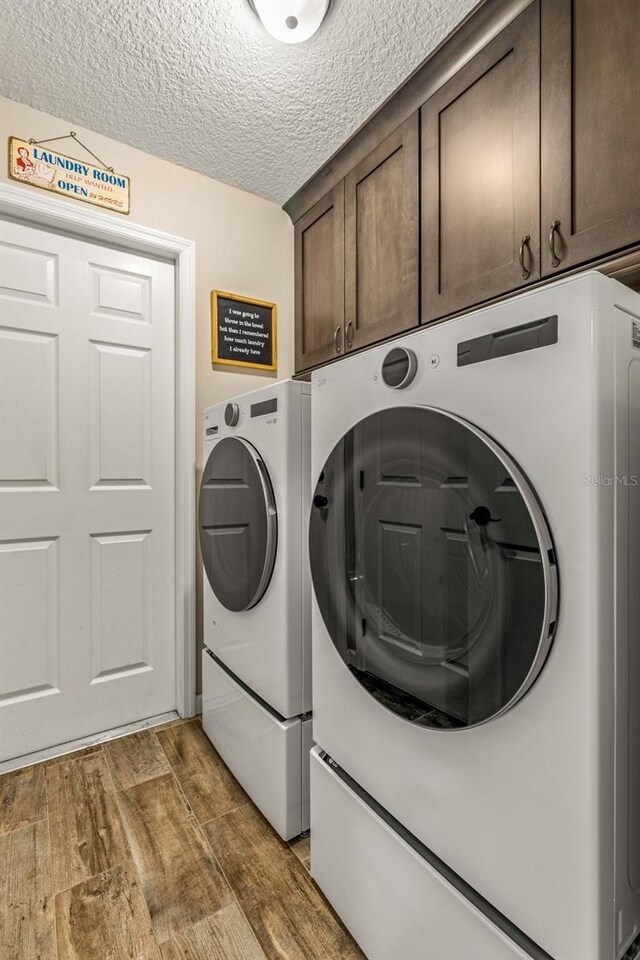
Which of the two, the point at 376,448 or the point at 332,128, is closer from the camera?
the point at 376,448

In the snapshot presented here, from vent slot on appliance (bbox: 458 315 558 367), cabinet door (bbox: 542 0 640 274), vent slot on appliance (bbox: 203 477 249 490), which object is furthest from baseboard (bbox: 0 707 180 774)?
cabinet door (bbox: 542 0 640 274)

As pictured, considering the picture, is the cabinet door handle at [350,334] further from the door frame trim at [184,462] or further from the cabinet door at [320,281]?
the door frame trim at [184,462]

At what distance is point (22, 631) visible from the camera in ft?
5.65

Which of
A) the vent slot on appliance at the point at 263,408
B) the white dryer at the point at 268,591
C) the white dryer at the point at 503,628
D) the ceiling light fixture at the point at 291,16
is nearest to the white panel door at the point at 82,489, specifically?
the white dryer at the point at 268,591

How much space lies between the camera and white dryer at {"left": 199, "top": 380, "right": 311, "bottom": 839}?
125 centimetres

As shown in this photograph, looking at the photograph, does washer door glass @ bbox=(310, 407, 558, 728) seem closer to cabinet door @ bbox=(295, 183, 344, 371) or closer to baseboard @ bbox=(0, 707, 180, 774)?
cabinet door @ bbox=(295, 183, 344, 371)

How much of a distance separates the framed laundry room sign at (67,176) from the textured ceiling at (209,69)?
146 mm

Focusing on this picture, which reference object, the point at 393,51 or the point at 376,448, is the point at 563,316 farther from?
the point at 393,51

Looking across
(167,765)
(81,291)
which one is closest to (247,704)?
(167,765)

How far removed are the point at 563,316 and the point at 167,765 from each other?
1856mm

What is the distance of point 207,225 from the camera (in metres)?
2.09

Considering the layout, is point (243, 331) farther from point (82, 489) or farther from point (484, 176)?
point (484, 176)

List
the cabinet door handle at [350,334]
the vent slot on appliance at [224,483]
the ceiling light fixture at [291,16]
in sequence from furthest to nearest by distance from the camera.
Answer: the cabinet door handle at [350,334] → the vent slot on appliance at [224,483] → the ceiling light fixture at [291,16]

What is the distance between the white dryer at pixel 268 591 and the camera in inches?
49.4
